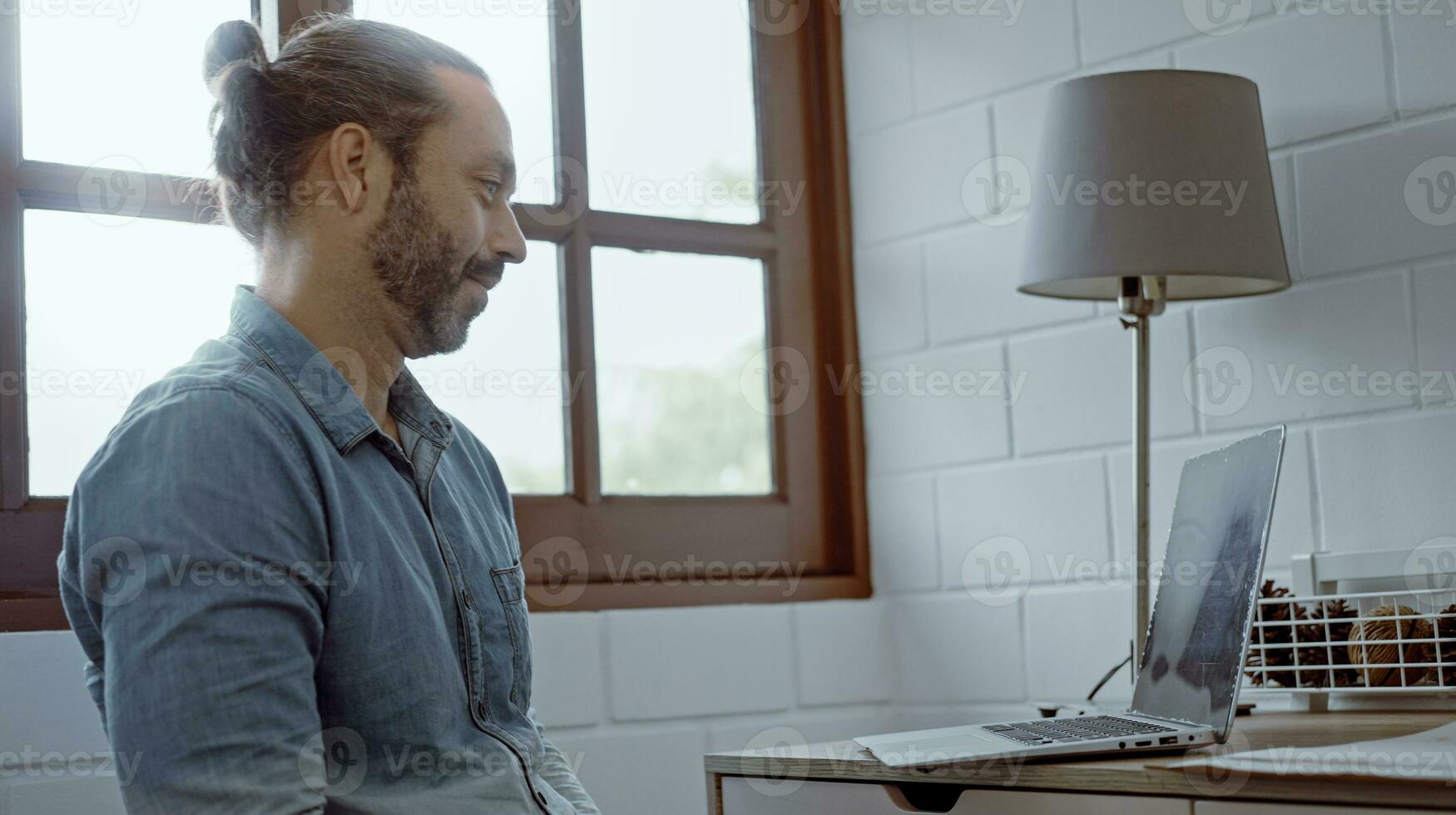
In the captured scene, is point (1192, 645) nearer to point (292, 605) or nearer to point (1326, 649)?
point (1326, 649)

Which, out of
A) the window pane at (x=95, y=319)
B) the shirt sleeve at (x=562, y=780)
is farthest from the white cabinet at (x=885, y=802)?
the window pane at (x=95, y=319)

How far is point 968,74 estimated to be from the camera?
2.20 m

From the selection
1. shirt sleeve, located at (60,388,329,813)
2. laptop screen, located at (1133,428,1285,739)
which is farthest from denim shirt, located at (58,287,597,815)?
laptop screen, located at (1133,428,1285,739)

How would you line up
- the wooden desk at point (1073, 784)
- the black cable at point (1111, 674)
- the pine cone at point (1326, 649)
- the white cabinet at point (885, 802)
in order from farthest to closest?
A: the black cable at point (1111, 674) < the pine cone at point (1326, 649) < the white cabinet at point (885, 802) < the wooden desk at point (1073, 784)

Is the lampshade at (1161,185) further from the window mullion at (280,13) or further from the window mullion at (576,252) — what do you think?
the window mullion at (280,13)

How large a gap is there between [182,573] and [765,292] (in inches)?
54.6

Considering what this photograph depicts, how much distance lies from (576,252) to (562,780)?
87 cm

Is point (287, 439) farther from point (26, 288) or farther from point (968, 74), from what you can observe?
point (968, 74)

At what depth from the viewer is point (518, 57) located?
82.1 inches

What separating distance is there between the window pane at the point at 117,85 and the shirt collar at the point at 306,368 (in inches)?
16.0

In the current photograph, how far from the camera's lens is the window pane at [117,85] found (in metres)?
1.66

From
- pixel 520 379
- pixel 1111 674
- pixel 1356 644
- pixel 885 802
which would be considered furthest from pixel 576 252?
pixel 1356 644

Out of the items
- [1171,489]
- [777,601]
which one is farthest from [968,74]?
[777,601]

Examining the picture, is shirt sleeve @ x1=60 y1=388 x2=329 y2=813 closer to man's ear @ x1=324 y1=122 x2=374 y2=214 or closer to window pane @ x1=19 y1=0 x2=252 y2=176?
man's ear @ x1=324 y1=122 x2=374 y2=214
